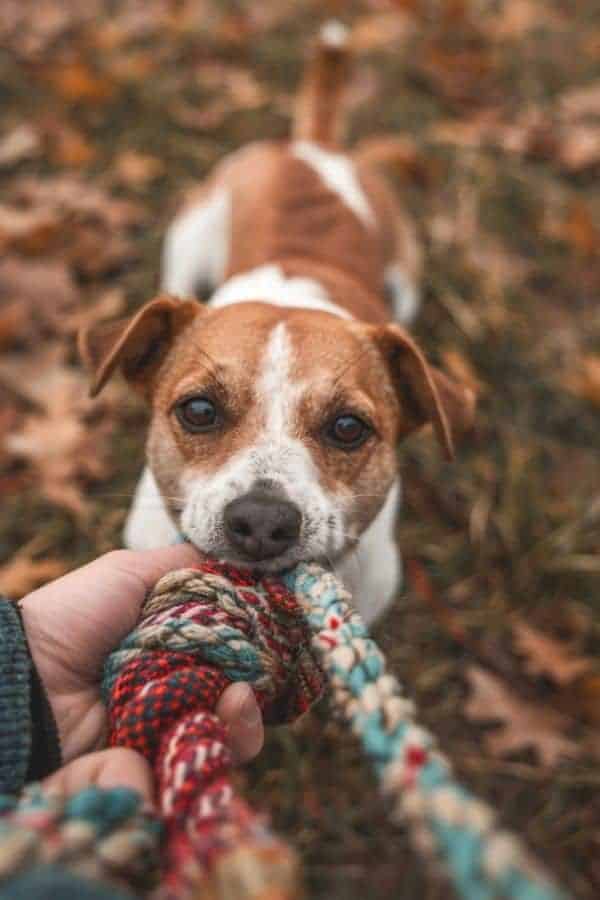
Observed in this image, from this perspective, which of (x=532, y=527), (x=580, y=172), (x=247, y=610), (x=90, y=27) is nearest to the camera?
(x=247, y=610)

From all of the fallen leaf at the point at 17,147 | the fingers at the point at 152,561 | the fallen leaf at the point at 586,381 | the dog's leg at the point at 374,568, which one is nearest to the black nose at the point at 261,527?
the fingers at the point at 152,561

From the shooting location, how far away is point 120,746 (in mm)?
1494

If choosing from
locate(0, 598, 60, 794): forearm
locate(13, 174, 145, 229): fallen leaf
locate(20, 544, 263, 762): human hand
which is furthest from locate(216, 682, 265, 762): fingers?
locate(13, 174, 145, 229): fallen leaf

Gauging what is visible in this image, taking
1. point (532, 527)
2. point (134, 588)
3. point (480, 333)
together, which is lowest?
point (532, 527)

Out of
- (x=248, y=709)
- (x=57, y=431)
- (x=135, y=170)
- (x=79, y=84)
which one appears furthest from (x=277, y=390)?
(x=79, y=84)

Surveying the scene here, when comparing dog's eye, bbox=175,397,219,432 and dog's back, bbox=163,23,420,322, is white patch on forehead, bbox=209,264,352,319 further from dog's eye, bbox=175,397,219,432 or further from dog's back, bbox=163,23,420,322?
dog's eye, bbox=175,397,219,432

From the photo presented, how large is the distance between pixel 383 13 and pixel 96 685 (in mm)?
6130

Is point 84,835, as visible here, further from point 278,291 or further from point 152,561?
point 278,291

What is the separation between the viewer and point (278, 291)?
10.4 ft

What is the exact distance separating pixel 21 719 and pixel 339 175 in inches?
133

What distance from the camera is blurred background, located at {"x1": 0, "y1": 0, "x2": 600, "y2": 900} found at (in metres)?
3.01

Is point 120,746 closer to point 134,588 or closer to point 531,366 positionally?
point 134,588

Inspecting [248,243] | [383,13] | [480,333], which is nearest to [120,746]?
[248,243]

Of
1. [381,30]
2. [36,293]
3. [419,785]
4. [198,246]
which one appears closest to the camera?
[419,785]
